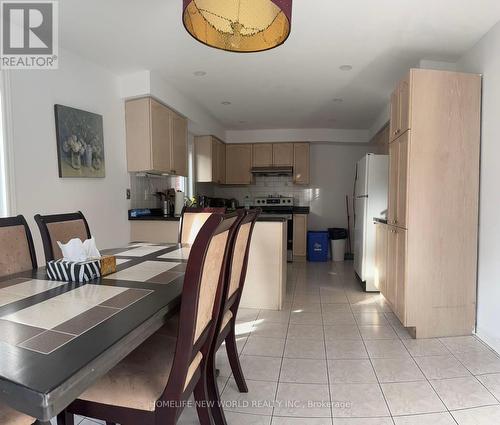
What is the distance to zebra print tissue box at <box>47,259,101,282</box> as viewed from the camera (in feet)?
4.03

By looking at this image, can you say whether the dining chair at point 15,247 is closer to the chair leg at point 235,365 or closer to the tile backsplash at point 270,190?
the chair leg at point 235,365

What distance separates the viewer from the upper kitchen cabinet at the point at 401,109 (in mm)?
2307

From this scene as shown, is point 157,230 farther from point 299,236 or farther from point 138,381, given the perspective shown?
point 299,236

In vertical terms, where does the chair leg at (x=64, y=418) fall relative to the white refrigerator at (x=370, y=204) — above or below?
below

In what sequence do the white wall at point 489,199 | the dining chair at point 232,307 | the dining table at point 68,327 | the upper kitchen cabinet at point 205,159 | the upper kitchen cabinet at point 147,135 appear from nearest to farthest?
the dining table at point 68,327, the dining chair at point 232,307, the white wall at point 489,199, the upper kitchen cabinet at point 147,135, the upper kitchen cabinet at point 205,159

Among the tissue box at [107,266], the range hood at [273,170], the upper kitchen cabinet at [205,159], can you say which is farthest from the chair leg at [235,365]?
the range hood at [273,170]

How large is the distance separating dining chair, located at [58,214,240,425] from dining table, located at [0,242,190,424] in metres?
0.11

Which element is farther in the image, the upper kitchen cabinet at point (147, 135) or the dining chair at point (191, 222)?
the upper kitchen cabinet at point (147, 135)

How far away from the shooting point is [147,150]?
3215 mm

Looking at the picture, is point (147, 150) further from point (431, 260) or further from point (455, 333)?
point (455, 333)

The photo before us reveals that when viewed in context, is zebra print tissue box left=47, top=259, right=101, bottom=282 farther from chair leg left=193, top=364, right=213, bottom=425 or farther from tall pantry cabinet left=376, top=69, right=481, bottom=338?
tall pantry cabinet left=376, top=69, right=481, bottom=338

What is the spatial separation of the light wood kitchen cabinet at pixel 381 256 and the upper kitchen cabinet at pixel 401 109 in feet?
2.87

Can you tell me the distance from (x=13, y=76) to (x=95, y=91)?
775 millimetres

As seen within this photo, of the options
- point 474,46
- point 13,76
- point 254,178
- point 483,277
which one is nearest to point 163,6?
point 13,76
